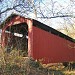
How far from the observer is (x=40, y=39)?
13.1 m

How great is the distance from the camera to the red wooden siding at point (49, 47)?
12.9m

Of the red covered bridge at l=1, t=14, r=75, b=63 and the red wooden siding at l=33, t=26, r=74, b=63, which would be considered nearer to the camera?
the red covered bridge at l=1, t=14, r=75, b=63

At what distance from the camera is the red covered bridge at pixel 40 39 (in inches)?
501

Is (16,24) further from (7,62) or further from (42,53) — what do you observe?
(7,62)

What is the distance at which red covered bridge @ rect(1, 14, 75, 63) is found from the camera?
1272cm

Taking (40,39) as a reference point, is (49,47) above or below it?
below

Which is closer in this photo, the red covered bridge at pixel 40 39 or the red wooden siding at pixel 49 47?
the red covered bridge at pixel 40 39

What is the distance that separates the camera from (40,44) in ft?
43.0

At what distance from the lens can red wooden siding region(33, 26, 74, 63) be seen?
508 inches

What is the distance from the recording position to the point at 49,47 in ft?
46.0

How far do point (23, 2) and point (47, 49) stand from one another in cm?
332

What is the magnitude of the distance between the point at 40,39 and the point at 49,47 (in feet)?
3.94

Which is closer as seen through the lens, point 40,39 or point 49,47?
point 40,39

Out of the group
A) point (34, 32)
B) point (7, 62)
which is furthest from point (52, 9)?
point (7, 62)
